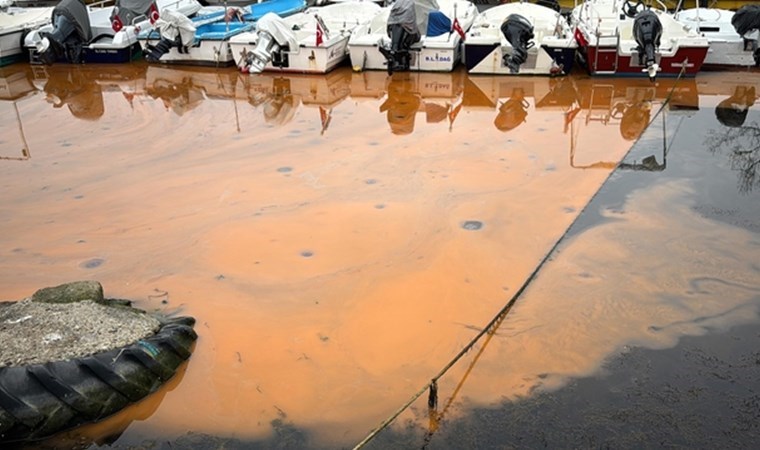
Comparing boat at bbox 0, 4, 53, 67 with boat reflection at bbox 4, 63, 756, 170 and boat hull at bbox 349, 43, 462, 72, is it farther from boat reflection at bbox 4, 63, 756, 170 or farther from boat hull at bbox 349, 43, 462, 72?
boat hull at bbox 349, 43, 462, 72

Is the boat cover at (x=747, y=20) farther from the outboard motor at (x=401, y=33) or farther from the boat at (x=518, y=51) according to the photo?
the outboard motor at (x=401, y=33)

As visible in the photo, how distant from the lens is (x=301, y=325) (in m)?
5.45

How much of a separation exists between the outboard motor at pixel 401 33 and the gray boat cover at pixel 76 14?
642 centimetres

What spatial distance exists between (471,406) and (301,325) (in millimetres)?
1556

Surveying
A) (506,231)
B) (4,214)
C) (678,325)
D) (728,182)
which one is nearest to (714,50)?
(728,182)

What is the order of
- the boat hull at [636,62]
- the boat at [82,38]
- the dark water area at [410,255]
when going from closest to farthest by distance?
1. the dark water area at [410,255]
2. the boat hull at [636,62]
3. the boat at [82,38]

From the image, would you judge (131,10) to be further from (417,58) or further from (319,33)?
(417,58)

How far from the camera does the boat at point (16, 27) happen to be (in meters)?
14.7

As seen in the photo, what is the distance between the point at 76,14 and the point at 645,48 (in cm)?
1132

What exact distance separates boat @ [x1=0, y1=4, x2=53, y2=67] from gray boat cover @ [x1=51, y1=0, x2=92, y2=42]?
119 centimetres

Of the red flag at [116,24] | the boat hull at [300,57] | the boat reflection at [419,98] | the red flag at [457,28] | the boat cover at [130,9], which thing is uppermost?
the boat cover at [130,9]

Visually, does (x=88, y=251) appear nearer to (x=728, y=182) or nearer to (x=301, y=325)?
(x=301, y=325)

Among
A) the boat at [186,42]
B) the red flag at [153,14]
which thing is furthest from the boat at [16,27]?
the boat at [186,42]

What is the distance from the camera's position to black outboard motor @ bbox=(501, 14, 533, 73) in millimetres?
12680
